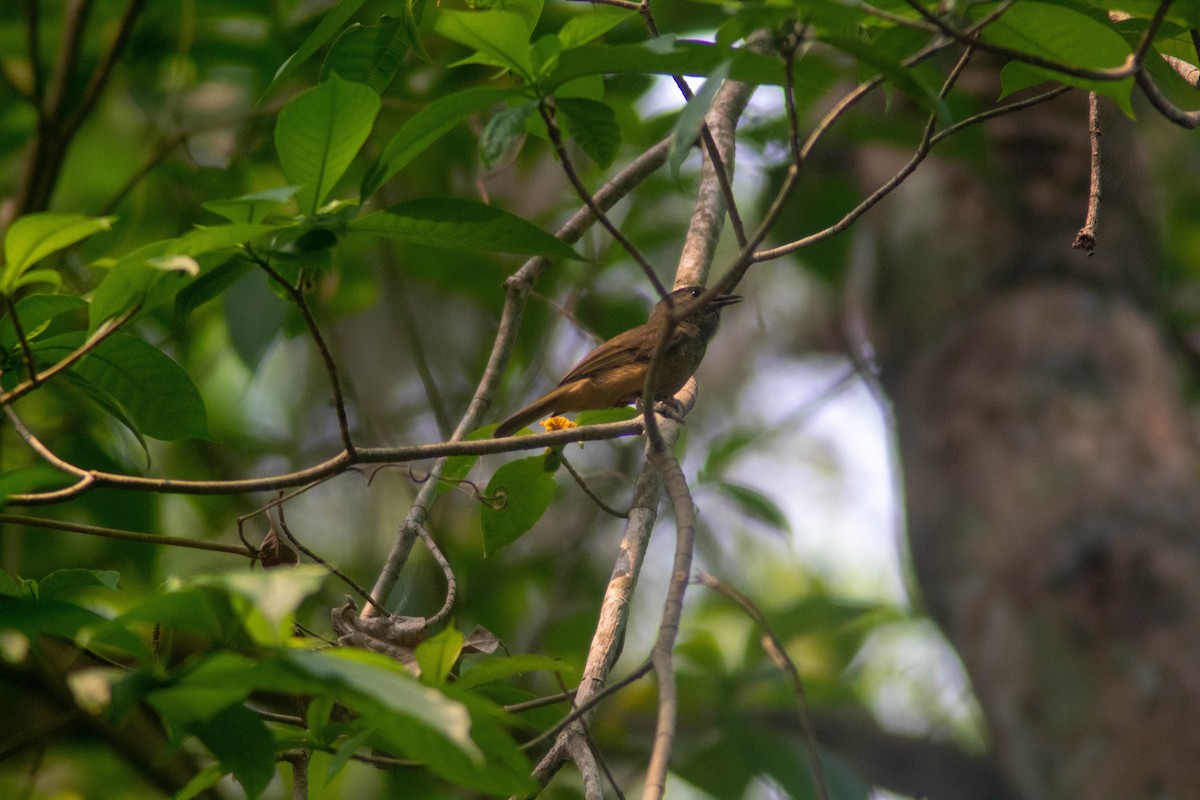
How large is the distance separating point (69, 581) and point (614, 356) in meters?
2.26

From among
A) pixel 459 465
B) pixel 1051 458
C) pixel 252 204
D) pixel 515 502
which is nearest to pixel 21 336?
pixel 252 204

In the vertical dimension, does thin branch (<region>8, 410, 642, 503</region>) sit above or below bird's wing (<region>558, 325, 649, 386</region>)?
above

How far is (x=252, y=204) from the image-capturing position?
1461mm

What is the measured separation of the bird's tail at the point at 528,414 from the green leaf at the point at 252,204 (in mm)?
2075

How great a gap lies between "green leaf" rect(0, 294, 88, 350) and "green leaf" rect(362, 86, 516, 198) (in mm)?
624

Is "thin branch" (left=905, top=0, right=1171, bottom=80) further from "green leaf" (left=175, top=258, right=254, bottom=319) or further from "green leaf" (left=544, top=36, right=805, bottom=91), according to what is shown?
"green leaf" (left=175, top=258, right=254, bottom=319)

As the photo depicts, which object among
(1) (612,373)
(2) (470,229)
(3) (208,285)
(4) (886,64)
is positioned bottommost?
(1) (612,373)

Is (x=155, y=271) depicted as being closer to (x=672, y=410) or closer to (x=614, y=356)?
(x=672, y=410)

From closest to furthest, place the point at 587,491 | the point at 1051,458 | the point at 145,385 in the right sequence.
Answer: the point at 145,385 < the point at 587,491 < the point at 1051,458

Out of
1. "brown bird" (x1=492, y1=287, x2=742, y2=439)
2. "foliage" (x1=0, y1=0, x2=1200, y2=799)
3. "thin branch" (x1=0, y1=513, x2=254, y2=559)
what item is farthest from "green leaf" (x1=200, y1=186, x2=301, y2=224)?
"brown bird" (x1=492, y1=287, x2=742, y2=439)

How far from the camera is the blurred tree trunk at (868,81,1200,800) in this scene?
15.4ft

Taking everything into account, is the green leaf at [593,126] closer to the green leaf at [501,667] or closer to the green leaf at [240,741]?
the green leaf at [501,667]

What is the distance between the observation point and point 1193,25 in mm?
1606

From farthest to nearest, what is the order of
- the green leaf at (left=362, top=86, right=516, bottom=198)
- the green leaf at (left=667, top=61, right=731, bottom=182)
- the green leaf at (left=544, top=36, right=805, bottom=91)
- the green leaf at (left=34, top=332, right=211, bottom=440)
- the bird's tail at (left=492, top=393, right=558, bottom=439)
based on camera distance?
the bird's tail at (left=492, top=393, right=558, bottom=439)
the green leaf at (left=34, top=332, right=211, bottom=440)
the green leaf at (left=362, top=86, right=516, bottom=198)
the green leaf at (left=544, top=36, right=805, bottom=91)
the green leaf at (left=667, top=61, right=731, bottom=182)
